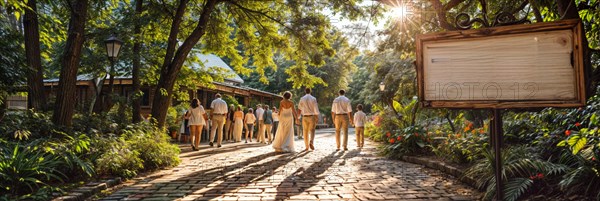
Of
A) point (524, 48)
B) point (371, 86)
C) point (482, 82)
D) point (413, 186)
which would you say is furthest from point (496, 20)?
point (371, 86)

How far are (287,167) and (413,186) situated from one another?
279 centimetres

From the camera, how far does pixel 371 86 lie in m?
26.8

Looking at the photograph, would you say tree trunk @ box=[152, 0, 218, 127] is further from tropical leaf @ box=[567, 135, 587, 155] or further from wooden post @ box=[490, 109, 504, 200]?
tropical leaf @ box=[567, 135, 587, 155]

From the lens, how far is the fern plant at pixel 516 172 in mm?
4191

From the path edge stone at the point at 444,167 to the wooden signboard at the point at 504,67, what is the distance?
191 cm

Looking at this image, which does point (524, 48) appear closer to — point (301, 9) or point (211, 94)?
point (301, 9)

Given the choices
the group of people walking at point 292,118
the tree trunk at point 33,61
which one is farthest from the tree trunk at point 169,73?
the tree trunk at point 33,61

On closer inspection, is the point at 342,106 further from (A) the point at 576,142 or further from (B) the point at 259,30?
(A) the point at 576,142

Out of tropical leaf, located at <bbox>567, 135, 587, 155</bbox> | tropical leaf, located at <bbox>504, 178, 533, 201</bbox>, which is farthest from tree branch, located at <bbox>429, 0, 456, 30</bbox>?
tropical leaf, located at <bbox>567, 135, 587, 155</bbox>

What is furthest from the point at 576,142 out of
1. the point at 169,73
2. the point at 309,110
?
the point at 169,73

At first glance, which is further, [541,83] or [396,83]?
[396,83]

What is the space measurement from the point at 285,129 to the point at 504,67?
304 inches

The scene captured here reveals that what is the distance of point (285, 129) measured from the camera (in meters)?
10.9

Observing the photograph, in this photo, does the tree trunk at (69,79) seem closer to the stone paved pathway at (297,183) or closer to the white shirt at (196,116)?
the stone paved pathway at (297,183)
